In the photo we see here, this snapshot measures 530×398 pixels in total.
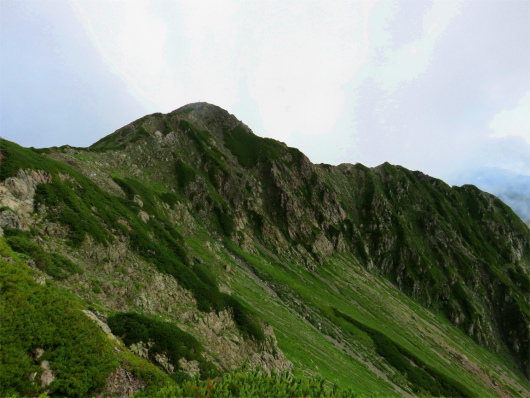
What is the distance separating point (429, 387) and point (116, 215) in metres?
94.0

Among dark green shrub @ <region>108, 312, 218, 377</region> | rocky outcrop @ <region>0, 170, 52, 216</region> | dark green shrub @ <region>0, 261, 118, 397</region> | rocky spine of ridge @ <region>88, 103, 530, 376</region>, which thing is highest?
rocky spine of ridge @ <region>88, 103, 530, 376</region>

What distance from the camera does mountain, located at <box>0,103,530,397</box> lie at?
15.9 m

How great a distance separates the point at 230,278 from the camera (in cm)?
6581

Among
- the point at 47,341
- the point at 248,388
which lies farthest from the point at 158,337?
the point at 248,388

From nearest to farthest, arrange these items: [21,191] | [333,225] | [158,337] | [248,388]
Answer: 1. [248,388]
2. [158,337]
3. [21,191]
4. [333,225]

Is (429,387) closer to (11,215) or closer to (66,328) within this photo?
(66,328)

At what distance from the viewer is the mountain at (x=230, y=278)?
15.9 m

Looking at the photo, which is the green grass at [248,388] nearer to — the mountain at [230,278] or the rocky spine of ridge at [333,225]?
the mountain at [230,278]

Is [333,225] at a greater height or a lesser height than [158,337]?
greater

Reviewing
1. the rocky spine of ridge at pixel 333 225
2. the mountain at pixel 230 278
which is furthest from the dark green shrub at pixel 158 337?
the rocky spine of ridge at pixel 333 225

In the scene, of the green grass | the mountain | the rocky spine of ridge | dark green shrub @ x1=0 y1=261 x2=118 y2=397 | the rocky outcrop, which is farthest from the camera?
the rocky spine of ridge

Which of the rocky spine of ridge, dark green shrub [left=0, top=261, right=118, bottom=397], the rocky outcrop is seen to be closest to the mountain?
dark green shrub [left=0, top=261, right=118, bottom=397]

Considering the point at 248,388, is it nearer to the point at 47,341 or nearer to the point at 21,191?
the point at 47,341

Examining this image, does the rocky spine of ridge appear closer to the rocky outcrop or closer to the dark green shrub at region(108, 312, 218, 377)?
the rocky outcrop
